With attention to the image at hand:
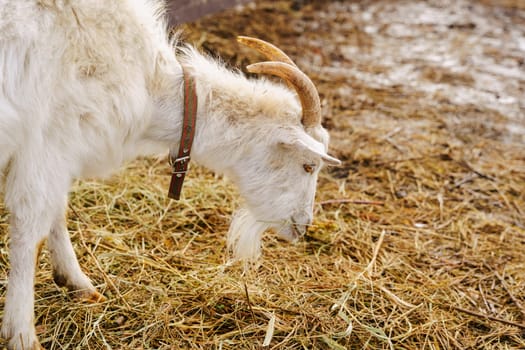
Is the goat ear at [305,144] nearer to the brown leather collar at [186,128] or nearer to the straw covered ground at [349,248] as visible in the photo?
the brown leather collar at [186,128]

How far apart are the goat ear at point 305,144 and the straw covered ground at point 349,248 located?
2.82 feet

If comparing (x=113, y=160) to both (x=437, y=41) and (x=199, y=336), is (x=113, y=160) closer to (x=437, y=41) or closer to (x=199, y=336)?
(x=199, y=336)

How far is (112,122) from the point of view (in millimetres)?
2646

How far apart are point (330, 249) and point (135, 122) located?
167 centimetres

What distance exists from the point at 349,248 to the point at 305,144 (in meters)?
1.24

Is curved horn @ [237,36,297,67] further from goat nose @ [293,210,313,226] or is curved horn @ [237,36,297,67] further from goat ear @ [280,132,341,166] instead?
goat nose @ [293,210,313,226]

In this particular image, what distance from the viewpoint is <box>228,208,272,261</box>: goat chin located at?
3299 mm

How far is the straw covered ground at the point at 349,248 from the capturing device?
3.03 meters

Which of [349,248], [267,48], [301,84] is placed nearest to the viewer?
[301,84]

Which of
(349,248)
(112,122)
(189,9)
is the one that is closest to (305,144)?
(112,122)

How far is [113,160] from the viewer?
9.25ft

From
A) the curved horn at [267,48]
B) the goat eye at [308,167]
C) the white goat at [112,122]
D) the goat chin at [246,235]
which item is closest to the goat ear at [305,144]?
the white goat at [112,122]

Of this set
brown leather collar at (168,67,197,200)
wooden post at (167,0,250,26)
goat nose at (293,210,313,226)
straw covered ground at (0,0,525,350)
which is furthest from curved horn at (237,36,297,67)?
wooden post at (167,0,250,26)

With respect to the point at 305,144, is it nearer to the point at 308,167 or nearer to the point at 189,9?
the point at 308,167
